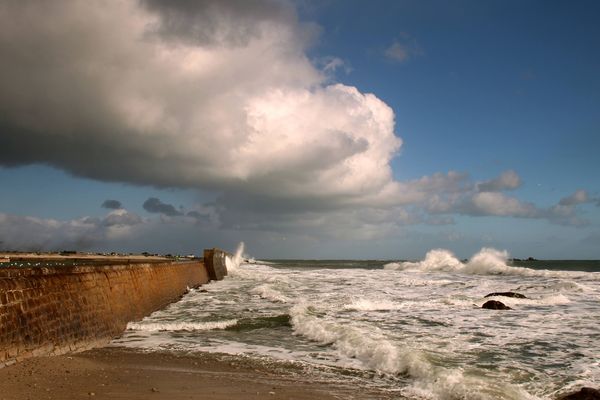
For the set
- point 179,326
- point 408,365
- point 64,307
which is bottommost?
point 179,326

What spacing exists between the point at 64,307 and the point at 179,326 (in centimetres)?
411

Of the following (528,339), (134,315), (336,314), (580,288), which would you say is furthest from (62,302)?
(580,288)

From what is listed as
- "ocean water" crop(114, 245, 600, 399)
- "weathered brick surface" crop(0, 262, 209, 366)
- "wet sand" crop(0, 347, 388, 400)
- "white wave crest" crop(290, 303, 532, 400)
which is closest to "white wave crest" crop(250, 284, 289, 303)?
"ocean water" crop(114, 245, 600, 399)

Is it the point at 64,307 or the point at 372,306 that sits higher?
the point at 64,307

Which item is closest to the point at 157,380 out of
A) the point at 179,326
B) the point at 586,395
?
the point at 586,395

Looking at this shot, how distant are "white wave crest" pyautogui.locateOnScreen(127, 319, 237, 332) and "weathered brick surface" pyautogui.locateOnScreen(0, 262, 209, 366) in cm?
30

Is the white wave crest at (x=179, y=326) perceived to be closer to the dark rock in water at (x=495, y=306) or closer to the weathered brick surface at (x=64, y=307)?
the weathered brick surface at (x=64, y=307)

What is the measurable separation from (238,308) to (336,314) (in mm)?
3722

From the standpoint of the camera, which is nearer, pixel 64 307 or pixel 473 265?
pixel 64 307

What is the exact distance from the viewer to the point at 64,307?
7.87 meters

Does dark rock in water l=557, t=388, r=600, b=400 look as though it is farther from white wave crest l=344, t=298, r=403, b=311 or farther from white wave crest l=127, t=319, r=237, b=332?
white wave crest l=344, t=298, r=403, b=311

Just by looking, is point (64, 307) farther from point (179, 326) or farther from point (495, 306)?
point (495, 306)

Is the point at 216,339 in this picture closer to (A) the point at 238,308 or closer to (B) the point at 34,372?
(B) the point at 34,372

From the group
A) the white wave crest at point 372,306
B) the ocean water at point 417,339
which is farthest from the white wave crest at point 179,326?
the white wave crest at point 372,306
